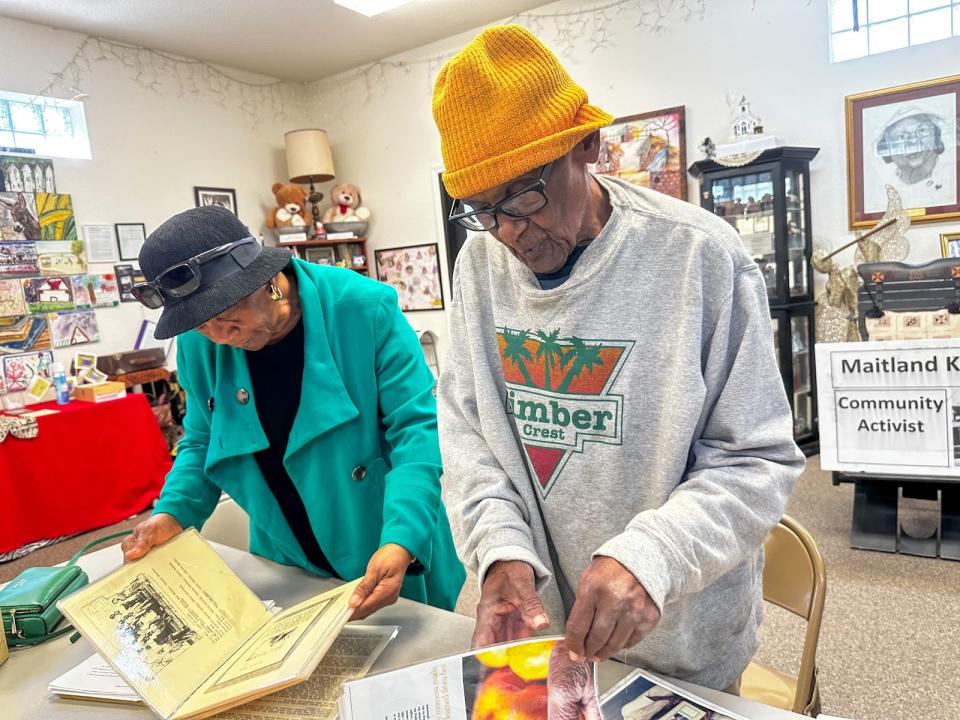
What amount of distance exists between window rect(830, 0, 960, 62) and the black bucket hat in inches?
161

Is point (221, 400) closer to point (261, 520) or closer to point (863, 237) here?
point (261, 520)

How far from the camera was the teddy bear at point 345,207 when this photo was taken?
5824 millimetres

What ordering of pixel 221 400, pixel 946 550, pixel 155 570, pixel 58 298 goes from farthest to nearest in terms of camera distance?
1. pixel 58 298
2. pixel 946 550
3. pixel 221 400
4. pixel 155 570

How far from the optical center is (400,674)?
78 cm

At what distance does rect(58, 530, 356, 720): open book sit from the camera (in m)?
0.88

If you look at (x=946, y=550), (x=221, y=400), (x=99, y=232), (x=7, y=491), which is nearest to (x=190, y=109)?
(x=99, y=232)

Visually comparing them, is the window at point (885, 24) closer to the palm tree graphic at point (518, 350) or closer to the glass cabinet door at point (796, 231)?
the glass cabinet door at point (796, 231)

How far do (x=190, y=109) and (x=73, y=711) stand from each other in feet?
17.1

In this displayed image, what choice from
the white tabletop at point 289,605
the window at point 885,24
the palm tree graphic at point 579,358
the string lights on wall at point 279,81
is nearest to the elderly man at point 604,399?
the palm tree graphic at point 579,358

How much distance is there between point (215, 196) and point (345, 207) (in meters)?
1.09

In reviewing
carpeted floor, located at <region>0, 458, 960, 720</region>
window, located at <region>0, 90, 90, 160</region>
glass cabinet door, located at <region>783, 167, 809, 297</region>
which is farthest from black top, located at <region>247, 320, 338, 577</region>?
window, located at <region>0, 90, 90, 160</region>

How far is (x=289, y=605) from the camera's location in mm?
1209

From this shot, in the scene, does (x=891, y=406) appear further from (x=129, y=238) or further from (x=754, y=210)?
(x=129, y=238)

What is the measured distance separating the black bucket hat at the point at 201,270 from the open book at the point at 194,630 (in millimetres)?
405
